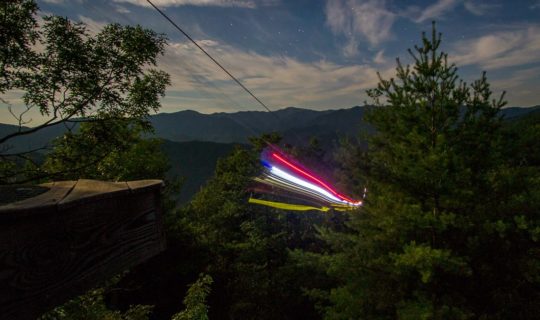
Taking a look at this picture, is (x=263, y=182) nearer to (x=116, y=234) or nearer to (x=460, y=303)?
(x=460, y=303)

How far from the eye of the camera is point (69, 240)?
32.5 inches

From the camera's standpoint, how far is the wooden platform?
27.1 inches

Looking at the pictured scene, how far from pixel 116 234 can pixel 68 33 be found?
6.07m

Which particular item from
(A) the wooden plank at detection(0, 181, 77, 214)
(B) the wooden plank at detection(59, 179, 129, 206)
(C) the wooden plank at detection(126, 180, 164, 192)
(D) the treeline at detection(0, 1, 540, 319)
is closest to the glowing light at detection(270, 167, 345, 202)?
(D) the treeline at detection(0, 1, 540, 319)

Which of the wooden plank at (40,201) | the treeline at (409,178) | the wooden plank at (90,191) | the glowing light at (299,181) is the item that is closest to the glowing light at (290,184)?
the glowing light at (299,181)

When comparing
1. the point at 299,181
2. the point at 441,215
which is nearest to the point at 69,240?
the point at 441,215

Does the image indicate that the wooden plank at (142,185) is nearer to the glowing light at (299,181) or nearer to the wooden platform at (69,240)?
the wooden platform at (69,240)

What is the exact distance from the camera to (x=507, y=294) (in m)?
6.86

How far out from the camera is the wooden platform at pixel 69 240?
2.26 ft

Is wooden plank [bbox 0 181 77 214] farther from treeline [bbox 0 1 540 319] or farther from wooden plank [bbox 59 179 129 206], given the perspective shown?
treeline [bbox 0 1 540 319]

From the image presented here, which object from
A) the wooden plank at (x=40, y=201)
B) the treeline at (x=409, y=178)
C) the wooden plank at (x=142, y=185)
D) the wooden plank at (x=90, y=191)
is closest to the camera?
the wooden plank at (x=40, y=201)

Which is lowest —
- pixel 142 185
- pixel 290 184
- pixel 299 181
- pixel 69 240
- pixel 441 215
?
pixel 290 184

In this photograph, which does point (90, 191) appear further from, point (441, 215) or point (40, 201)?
point (441, 215)

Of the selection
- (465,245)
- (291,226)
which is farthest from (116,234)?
(291,226)
